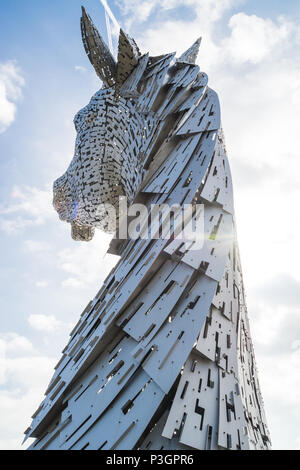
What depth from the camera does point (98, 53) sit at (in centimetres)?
684

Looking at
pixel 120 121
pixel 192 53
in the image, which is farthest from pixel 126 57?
pixel 192 53

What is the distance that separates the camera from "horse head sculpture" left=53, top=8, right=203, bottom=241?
6094 mm

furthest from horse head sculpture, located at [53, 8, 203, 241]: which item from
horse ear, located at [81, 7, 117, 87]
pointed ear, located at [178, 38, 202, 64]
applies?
pointed ear, located at [178, 38, 202, 64]

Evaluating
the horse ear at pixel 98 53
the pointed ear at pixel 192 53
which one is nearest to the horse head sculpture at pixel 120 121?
the horse ear at pixel 98 53

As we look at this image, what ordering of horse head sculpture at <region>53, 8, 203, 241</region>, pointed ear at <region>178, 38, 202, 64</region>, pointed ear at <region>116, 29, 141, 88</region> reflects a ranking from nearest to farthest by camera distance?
1. horse head sculpture at <region>53, 8, 203, 241</region>
2. pointed ear at <region>116, 29, 141, 88</region>
3. pointed ear at <region>178, 38, 202, 64</region>

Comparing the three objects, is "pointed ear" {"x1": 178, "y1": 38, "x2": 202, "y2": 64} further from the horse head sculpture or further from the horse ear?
the horse ear

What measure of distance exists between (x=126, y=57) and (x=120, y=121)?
1.03 metres

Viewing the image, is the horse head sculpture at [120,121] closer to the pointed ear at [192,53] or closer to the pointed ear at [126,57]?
the pointed ear at [126,57]

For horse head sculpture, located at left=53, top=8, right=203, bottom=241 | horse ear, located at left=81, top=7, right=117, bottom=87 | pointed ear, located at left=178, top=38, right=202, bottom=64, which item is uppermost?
pointed ear, located at left=178, top=38, right=202, bottom=64

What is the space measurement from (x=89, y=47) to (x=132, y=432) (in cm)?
576

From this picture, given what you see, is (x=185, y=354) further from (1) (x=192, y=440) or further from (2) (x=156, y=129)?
(2) (x=156, y=129)

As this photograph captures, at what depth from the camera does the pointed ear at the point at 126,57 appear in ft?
21.7

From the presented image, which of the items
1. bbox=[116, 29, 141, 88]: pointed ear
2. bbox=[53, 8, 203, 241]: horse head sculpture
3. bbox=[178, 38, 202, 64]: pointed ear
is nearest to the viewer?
bbox=[53, 8, 203, 241]: horse head sculpture

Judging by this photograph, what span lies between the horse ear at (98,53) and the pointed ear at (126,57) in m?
0.17
